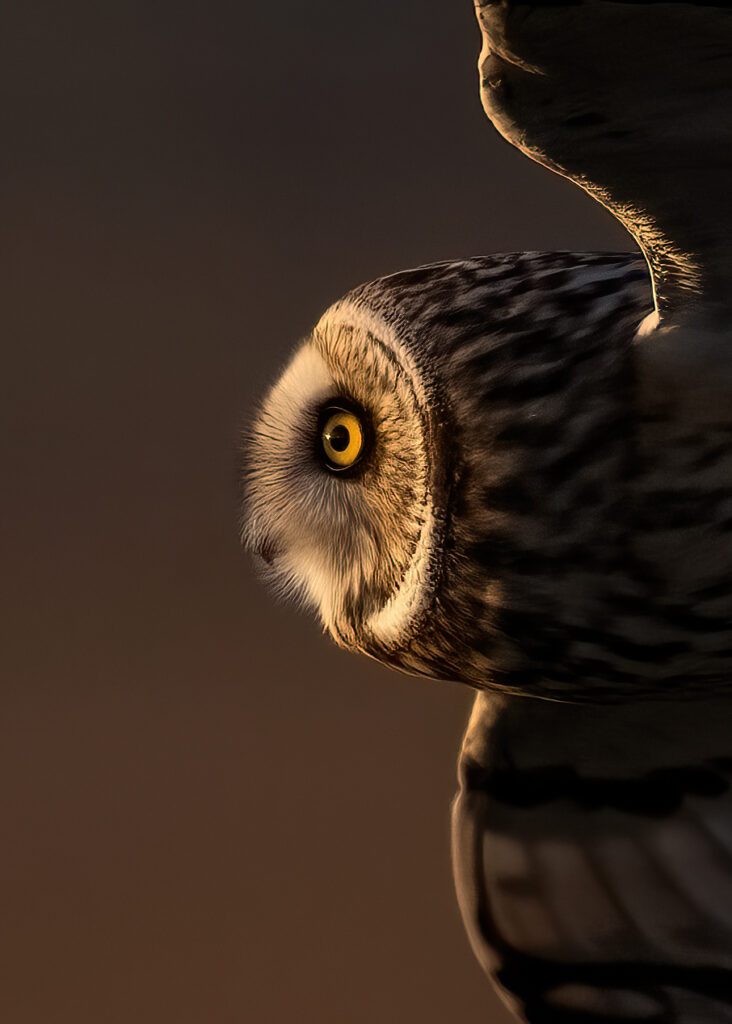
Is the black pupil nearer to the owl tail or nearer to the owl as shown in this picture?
the owl

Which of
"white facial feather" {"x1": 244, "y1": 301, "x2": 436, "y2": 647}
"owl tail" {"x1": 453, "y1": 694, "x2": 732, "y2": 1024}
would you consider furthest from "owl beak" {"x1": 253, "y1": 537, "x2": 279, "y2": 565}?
"owl tail" {"x1": 453, "y1": 694, "x2": 732, "y2": 1024}

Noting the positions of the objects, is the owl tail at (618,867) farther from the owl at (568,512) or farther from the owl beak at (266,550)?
the owl beak at (266,550)

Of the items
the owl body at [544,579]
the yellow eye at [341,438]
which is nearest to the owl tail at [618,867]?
the owl body at [544,579]

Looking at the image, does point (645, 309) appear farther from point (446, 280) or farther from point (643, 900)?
point (643, 900)

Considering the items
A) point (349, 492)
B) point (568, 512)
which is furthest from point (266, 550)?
point (568, 512)

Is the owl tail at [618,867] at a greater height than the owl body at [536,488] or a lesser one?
lesser

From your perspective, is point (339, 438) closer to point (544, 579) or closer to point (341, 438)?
point (341, 438)
